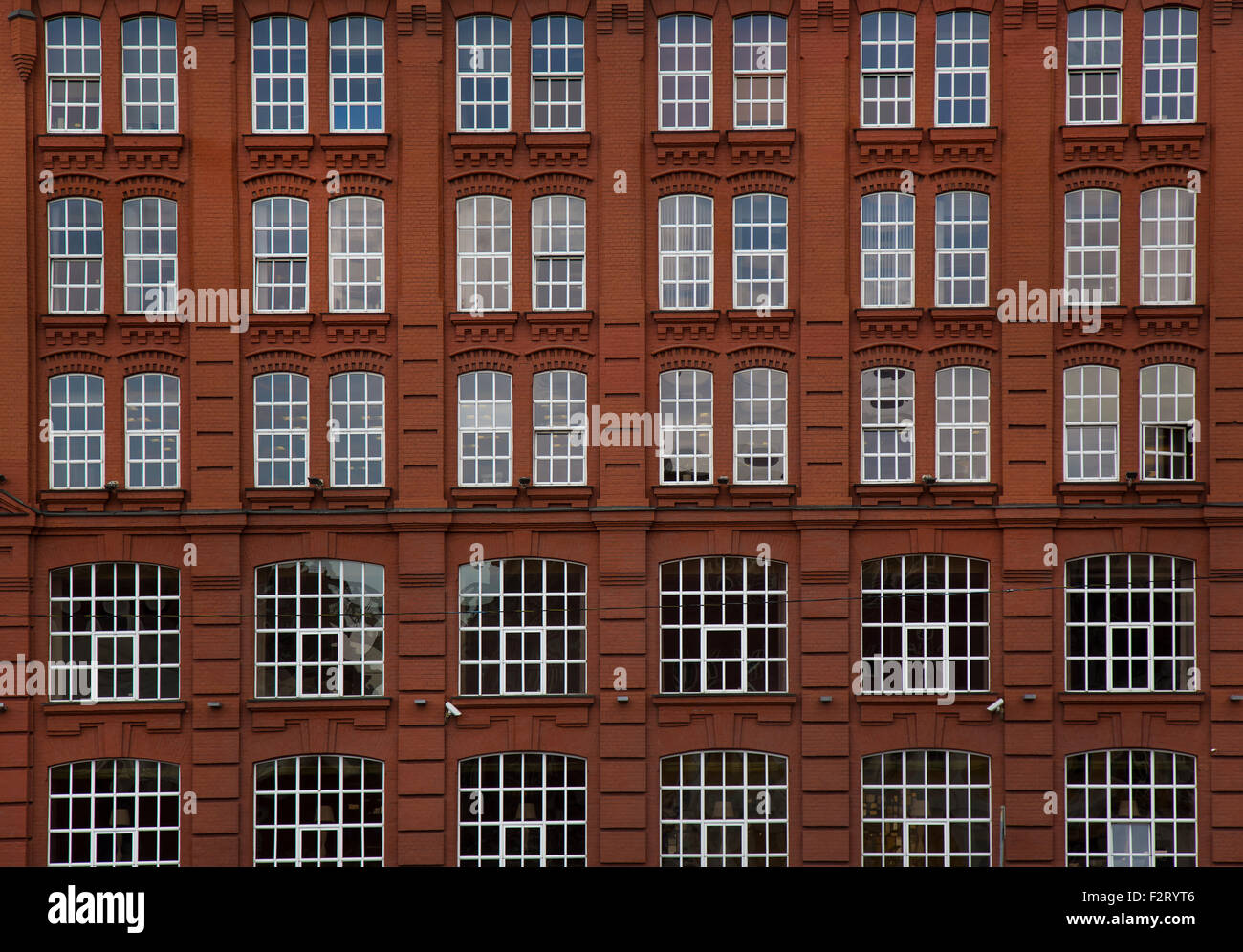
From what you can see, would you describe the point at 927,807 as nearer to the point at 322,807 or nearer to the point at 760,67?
the point at 322,807

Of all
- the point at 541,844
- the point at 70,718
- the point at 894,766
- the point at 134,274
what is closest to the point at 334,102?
the point at 134,274

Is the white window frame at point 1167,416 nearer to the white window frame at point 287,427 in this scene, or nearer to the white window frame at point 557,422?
the white window frame at point 557,422

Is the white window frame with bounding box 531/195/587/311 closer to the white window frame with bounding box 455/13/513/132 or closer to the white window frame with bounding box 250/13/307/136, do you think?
the white window frame with bounding box 455/13/513/132

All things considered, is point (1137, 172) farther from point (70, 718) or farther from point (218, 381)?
point (70, 718)

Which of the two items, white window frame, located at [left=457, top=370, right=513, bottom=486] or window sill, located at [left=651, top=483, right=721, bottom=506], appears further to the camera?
white window frame, located at [left=457, top=370, right=513, bottom=486]

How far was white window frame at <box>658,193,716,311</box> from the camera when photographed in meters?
25.4

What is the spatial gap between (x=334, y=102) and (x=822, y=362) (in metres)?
11.3

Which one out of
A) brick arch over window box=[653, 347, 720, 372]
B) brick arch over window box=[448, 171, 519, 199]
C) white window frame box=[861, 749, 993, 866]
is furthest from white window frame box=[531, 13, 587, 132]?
white window frame box=[861, 749, 993, 866]

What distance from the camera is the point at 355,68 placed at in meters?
25.4

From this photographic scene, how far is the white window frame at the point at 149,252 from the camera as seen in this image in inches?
994

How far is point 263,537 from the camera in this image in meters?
25.1

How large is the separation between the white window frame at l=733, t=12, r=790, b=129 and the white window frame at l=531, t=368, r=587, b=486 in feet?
20.6

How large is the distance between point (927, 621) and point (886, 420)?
416cm

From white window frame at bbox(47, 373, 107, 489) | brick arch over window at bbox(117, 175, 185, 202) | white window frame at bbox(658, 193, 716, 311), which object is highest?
brick arch over window at bbox(117, 175, 185, 202)
